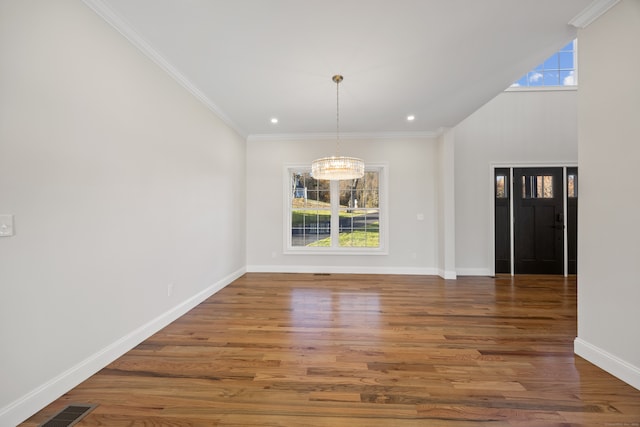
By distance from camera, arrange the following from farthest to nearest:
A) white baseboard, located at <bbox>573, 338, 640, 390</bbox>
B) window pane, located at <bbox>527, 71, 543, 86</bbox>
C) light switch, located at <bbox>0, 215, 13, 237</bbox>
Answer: window pane, located at <bbox>527, 71, 543, 86</bbox> → white baseboard, located at <bbox>573, 338, 640, 390</bbox> → light switch, located at <bbox>0, 215, 13, 237</bbox>

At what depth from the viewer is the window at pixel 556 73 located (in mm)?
5375

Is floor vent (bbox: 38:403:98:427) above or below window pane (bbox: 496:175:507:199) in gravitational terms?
below

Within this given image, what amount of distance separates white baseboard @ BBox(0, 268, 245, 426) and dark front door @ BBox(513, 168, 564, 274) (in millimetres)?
5961

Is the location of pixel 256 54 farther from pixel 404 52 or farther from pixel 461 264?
pixel 461 264

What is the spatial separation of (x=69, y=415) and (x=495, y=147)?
6525 millimetres

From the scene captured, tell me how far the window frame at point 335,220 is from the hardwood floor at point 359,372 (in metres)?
1.91

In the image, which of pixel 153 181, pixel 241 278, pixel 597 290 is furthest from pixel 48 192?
pixel 597 290

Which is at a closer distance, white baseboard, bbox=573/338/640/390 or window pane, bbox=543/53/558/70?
white baseboard, bbox=573/338/640/390

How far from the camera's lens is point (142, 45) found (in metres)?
2.40

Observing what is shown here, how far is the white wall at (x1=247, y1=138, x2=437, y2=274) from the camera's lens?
5.21 metres

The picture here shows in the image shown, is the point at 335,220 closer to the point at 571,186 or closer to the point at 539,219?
the point at 539,219

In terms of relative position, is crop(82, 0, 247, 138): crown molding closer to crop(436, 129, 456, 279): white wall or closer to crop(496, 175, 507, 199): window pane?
crop(436, 129, 456, 279): white wall

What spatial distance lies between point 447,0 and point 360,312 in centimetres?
302

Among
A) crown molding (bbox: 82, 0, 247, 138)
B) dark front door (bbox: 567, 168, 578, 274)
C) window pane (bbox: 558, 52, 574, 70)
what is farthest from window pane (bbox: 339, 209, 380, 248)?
window pane (bbox: 558, 52, 574, 70)
